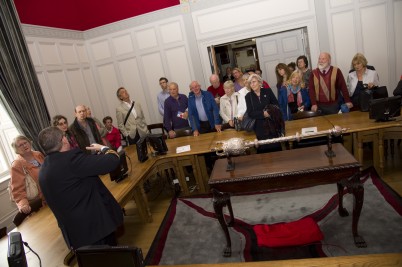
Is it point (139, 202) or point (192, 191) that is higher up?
point (139, 202)

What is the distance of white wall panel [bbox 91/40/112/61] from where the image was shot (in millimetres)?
6309

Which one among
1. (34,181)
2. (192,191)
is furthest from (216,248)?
(34,181)

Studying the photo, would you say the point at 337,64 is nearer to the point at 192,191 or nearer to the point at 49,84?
the point at 192,191

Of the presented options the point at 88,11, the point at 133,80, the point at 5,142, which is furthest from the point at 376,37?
the point at 5,142

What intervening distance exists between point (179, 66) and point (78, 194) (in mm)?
4492

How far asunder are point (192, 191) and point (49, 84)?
326 centimetres

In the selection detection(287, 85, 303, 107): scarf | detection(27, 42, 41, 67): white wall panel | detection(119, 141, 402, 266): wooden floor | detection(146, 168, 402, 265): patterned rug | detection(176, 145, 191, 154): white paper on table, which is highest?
detection(27, 42, 41, 67): white wall panel

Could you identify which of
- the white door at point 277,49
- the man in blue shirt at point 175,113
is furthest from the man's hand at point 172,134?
the white door at point 277,49

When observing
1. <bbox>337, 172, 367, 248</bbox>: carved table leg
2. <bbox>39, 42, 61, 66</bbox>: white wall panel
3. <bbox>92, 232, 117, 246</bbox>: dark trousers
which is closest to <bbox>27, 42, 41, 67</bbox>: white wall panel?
<bbox>39, 42, 61, 66</bbox>: white wall panel

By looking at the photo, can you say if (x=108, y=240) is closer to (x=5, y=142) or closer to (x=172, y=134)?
(x=172, y=134)

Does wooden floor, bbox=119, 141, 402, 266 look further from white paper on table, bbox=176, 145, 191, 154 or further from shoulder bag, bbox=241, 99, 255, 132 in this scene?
shoulder bag, bbox=241, 99, 255, 132

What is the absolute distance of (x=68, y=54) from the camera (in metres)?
5.82

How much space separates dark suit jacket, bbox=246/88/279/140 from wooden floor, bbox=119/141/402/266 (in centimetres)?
165

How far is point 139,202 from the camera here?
11.5 feet
